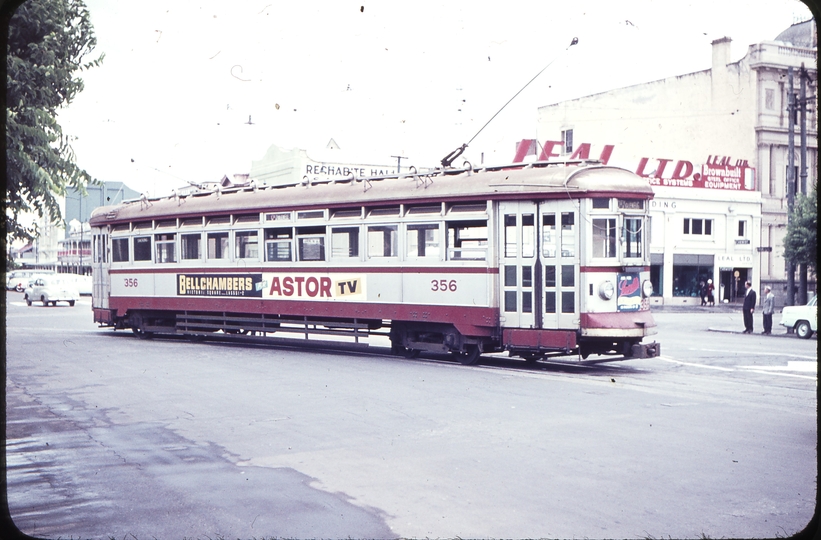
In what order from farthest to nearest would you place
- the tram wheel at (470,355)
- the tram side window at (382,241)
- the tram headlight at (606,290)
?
1. the tram side window at (382,241)
2. the tram wheel at (470,355)
3. the tram headlight at (606,290)

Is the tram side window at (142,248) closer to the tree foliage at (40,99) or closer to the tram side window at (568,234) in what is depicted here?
the tram side window at (568,234)

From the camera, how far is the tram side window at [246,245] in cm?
1891

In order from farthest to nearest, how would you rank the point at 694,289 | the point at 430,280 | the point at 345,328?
the point at 694,289, the point at 345,328, the point at 430,280

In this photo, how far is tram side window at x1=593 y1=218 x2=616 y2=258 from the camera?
14484 mm

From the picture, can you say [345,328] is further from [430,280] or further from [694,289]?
[694,289]

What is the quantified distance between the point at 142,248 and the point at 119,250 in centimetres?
118

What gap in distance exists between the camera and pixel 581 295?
14.3 metres

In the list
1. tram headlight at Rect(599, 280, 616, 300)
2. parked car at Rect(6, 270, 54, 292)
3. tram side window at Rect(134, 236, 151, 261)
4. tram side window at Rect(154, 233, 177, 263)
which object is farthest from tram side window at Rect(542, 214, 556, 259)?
parked car at Rect(6, 270, 54, 292)

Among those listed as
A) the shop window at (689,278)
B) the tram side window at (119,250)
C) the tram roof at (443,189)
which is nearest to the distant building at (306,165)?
the shop window at (689,278)

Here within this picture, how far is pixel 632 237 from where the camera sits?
581 inches

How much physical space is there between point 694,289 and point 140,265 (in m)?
34.8

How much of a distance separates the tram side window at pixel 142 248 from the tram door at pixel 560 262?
36.3 ft

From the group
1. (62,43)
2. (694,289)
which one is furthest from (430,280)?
(694,289)

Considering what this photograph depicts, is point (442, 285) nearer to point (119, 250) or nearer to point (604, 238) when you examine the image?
point (604, 238)
